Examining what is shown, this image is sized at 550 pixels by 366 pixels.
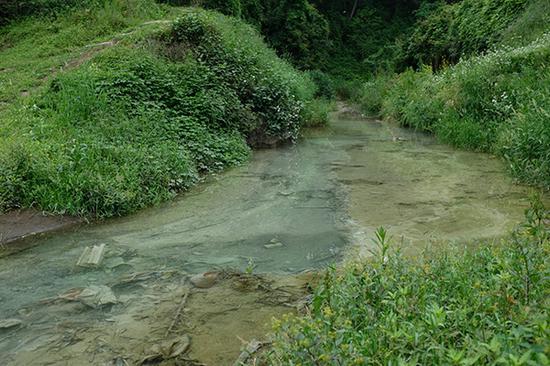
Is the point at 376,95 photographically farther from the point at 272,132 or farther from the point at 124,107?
the point at 124,107

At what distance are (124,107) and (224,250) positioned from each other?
4212 millimetres

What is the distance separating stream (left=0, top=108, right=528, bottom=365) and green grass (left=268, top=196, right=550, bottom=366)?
83 cm

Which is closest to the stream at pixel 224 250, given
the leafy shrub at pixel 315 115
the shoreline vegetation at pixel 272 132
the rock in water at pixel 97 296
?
the rock in water at pixel 97 296

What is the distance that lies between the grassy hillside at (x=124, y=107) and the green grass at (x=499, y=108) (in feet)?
11.9

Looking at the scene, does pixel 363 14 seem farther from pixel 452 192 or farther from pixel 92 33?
pixel 452 192

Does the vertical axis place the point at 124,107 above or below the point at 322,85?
above

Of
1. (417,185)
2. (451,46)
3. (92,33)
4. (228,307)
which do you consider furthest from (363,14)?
(228,307)

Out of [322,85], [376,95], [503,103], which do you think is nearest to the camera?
[503,103]

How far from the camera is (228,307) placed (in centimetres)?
399

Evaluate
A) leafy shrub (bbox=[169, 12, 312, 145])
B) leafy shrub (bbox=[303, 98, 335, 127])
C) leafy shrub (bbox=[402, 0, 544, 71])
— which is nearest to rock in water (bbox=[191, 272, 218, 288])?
leafy shrub (bbox=[169, 12, 312, 145])

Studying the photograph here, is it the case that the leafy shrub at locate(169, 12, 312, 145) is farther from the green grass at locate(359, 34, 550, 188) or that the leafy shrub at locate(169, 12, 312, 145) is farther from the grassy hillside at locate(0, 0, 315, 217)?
the green grass at locate(359, 34, 550, 188)

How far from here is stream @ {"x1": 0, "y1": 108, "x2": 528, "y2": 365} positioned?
3.61 m

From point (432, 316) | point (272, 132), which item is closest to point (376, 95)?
point (272, 132)

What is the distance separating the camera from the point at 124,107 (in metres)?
8.38
